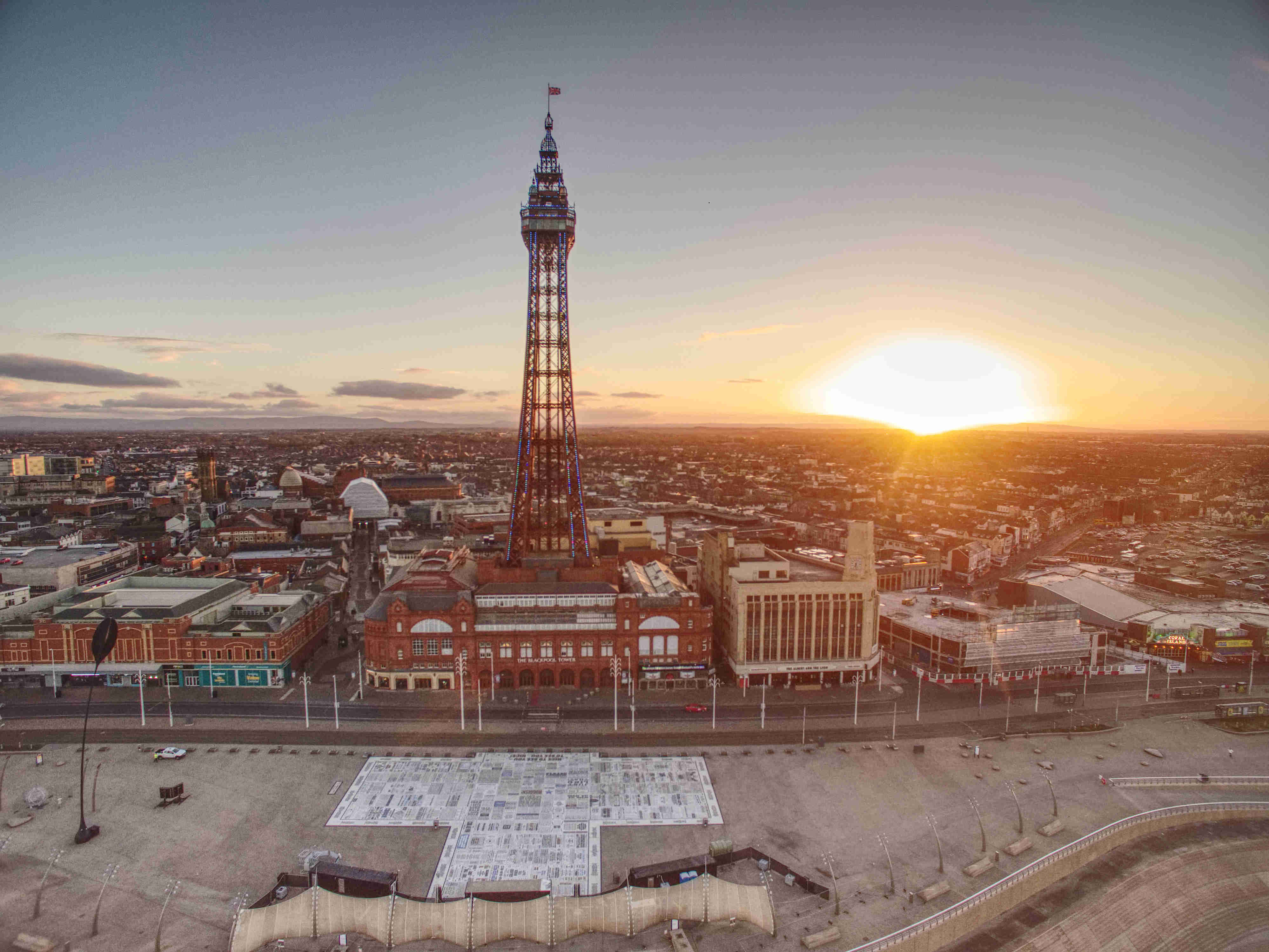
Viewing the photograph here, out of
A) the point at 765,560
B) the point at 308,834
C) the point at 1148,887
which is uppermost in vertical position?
the point at 765,560

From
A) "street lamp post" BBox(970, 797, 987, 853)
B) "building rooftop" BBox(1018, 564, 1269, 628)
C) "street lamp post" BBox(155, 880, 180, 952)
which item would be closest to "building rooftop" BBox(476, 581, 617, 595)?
"street lamp post" BBox(155, 880, 180, 952)

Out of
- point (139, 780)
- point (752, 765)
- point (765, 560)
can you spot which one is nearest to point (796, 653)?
point (765, 560)

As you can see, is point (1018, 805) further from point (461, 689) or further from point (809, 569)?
point (461, 689)

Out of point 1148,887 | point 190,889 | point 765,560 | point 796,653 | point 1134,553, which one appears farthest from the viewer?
point 1134,553

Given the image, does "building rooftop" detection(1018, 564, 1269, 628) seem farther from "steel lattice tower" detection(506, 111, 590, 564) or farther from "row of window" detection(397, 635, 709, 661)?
"steel lattice tower" detection(506, 111, 590, 564)

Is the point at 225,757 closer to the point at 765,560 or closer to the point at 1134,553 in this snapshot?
the point at 765,560

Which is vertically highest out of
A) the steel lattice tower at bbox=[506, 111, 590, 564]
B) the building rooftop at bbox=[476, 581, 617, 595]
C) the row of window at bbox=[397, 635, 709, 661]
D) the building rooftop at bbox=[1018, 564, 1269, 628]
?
the steel lattice tower at bbox=[506, 111, 590, 564]

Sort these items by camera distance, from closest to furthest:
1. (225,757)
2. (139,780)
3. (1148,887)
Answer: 1. (1148,887)
2. (139,780)
3. (225,757)
